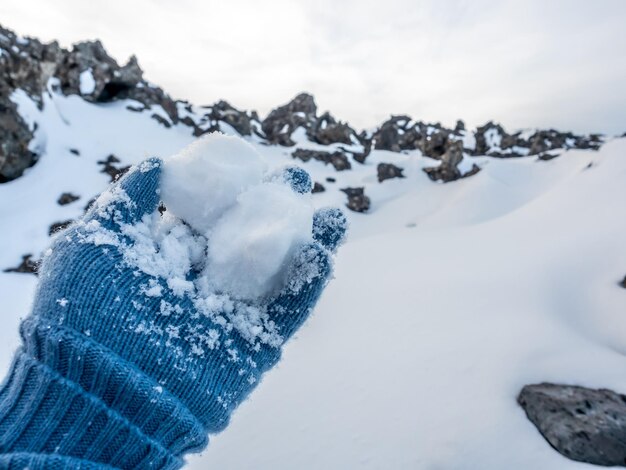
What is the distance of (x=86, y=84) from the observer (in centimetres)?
1595

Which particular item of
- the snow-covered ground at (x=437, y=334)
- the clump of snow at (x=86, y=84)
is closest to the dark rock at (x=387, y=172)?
the snow-covered ground at (x=437, y=334)

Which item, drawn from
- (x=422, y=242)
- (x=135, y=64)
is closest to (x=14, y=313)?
(x=422, y=242)

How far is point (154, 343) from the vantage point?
1.29m

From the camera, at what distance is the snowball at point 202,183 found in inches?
64.2

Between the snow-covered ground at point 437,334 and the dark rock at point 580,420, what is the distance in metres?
0.10

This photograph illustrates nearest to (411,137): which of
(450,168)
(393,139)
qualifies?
(393,139)

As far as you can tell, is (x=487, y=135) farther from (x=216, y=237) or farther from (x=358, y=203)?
(x=216, y=237)

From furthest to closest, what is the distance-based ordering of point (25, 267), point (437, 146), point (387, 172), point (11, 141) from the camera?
point (437, 146)
point (387, 172)
point (11, 141)
point (25, 267)

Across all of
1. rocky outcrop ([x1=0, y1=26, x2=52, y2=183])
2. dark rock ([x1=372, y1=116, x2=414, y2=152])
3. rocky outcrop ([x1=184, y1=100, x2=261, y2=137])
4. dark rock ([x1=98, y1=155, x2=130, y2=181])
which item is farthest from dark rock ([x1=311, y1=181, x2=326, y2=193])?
dark rock ([x1=372, y1=116, x2=414, y2=152])

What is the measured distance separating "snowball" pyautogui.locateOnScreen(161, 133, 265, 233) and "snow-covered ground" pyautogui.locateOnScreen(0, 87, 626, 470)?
172mm

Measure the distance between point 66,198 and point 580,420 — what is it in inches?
429

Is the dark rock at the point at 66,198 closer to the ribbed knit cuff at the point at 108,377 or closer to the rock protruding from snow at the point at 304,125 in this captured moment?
the ribbed knit cuff at the point at 108,377

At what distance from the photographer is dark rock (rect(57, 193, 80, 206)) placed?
9.43 metres

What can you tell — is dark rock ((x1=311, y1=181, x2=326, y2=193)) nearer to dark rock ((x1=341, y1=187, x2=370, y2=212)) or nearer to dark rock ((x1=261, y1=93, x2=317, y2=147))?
dark rock ((x1=341, y1=187, x2=370, y2=212))
